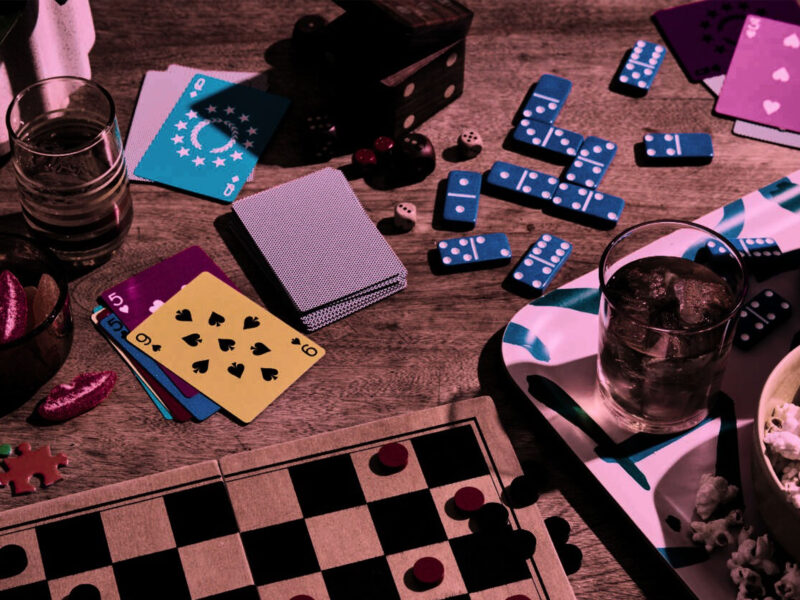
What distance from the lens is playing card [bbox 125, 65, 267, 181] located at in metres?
1.47

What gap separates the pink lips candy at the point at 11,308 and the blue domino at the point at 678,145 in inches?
37.9

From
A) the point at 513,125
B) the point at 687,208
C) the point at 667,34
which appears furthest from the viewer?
the point at 667,34

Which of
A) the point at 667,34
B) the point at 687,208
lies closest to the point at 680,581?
the point at 687,208

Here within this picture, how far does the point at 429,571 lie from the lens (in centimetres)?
106

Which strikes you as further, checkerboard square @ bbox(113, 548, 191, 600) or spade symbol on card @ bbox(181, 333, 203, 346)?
spade symbol on card @ bbox(181, 333, 203, 346)

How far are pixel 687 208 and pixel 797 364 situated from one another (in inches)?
16.4

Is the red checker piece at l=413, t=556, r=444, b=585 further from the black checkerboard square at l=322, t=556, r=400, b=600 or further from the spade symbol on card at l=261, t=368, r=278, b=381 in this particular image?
the spade symbol on card at l=261, t=368, r=278, b=381

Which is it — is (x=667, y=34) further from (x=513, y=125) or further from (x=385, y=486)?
(x=385, y=486)

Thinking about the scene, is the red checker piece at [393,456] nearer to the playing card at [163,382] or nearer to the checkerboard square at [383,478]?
the checkerboard square at [383,478]

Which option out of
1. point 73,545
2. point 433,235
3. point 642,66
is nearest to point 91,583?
point 73,545

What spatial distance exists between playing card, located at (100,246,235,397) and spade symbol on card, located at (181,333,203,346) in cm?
7

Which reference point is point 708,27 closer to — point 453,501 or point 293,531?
point 453,501

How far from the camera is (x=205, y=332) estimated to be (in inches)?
50.5

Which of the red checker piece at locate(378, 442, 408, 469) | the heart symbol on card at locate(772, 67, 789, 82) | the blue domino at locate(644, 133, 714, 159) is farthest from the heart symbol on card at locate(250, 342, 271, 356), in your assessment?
the heart symbol on card at locate(772, 67, 789, 82)
